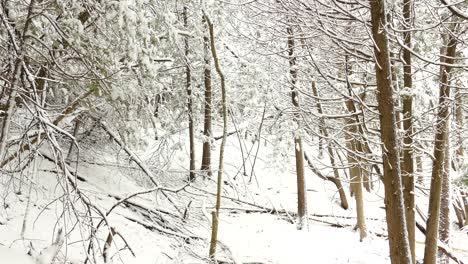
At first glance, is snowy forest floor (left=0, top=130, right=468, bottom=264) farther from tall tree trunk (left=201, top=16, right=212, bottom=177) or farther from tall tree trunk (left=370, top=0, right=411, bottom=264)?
tall tree trunk (left=370, top=0, right=411, bottom=264)

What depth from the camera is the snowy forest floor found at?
7.68 m

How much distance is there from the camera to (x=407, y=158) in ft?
24.5

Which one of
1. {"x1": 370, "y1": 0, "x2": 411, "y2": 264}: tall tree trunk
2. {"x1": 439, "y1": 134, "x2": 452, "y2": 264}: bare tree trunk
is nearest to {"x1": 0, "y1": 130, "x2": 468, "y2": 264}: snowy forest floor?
{"x1": 439, "y1": 134, "x2": 452, "y2": 264}: bare tree trunk

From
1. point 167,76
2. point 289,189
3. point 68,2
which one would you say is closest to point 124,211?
point 167,76

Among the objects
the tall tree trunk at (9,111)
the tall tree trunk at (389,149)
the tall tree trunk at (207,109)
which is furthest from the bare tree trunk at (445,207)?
the tall tree trunk at (207,109)

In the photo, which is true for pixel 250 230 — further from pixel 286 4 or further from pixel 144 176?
pixel 286 4

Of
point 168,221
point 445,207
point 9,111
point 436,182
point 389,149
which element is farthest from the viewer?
point 168,221

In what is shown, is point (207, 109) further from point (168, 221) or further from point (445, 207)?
point (445, 207)

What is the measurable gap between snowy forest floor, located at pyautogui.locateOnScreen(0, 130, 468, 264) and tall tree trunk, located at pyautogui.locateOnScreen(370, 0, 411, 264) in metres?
2.23

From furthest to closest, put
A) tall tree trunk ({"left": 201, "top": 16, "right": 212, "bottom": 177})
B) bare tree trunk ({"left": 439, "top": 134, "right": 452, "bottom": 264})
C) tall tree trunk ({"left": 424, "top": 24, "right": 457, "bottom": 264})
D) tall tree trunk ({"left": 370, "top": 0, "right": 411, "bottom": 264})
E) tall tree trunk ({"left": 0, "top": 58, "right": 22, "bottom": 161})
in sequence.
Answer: tall tree trunk ({"left": 201, "top": 16, "right": 212, "bottom": 177}) → bare tree trunk ({"left": 439, "top": 134, "right": 452, "bottom": 264}) → tall tree trunk ({"left": 424, "top": 24, "right": 457, "bottom": 264}) → tall tree trunk ({"left": 370, "top": 0, "right": 411, "bottom": 264}) → tall tree trunk ({"left": 0, "top": 58, "right": 22, "bottom": 161})

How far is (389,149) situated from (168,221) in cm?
598

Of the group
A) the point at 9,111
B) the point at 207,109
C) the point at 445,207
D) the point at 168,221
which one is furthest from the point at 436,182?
the point at 207,109

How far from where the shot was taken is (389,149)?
5.68 meters

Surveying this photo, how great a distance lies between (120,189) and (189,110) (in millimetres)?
5154
